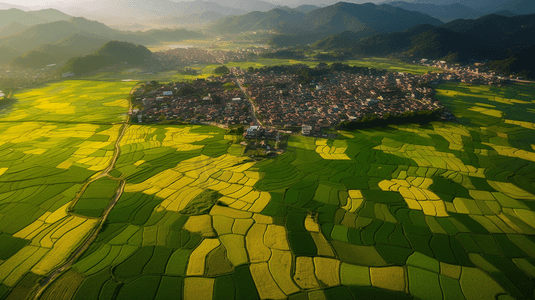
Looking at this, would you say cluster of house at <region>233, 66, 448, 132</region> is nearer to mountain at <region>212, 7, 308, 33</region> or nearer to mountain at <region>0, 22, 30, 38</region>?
mountain at <region>0, 22, 30, 38</region>

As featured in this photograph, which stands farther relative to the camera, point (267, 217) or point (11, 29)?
point (11, 29)

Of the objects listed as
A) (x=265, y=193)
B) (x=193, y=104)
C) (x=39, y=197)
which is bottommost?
(x=265, y=193)

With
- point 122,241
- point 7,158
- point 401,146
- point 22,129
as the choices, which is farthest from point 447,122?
point 22,129

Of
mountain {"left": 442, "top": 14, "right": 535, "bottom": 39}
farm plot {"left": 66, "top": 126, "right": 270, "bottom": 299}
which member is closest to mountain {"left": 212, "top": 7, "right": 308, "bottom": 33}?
mountain {"left": 442, "top": 14, "right": 535, "bottom": 39}

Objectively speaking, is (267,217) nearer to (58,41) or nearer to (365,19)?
(58,41)

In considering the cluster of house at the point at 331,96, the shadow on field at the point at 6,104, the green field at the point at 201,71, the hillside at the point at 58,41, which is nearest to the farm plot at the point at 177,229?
the cluster of house at the point at 331,96

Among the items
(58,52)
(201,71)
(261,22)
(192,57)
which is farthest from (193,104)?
(261,22)

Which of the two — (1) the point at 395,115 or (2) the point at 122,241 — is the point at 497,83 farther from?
(2) the point at 122,241

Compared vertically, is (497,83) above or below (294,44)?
below
